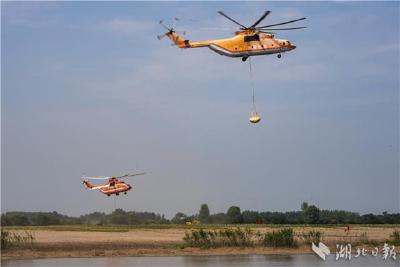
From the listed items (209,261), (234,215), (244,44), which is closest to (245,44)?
(244,44)

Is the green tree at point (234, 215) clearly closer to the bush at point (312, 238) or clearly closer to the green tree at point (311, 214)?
the green tree at point (311, 214)

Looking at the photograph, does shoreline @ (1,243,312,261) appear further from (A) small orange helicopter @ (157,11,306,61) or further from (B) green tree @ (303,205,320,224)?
(B) green tree @ (303,205,320,224)

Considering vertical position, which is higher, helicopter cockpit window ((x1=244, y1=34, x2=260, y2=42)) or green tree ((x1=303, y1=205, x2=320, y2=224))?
helicopter cockpit window ((x1=244, y1=34, x2=260, y2=42))

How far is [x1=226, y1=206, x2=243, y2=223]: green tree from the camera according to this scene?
337 feet

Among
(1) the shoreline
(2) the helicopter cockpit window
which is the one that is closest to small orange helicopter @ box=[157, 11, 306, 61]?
(2) the helicopter cockpit window

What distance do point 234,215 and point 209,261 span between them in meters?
57.1

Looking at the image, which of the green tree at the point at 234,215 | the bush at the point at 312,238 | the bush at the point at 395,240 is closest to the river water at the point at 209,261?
the bush at the point at 312,238

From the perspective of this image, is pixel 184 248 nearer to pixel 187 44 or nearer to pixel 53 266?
pixel 53 266

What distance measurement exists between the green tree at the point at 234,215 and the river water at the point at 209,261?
168 ft

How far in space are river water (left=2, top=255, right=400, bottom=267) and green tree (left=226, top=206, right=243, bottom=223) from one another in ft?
168

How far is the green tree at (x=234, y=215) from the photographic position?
10277 centimetres

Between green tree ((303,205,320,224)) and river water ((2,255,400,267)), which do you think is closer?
river water ((2,255,400,267))

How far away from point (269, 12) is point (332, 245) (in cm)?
2604

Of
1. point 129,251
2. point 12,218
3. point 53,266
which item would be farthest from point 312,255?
point 12,218
